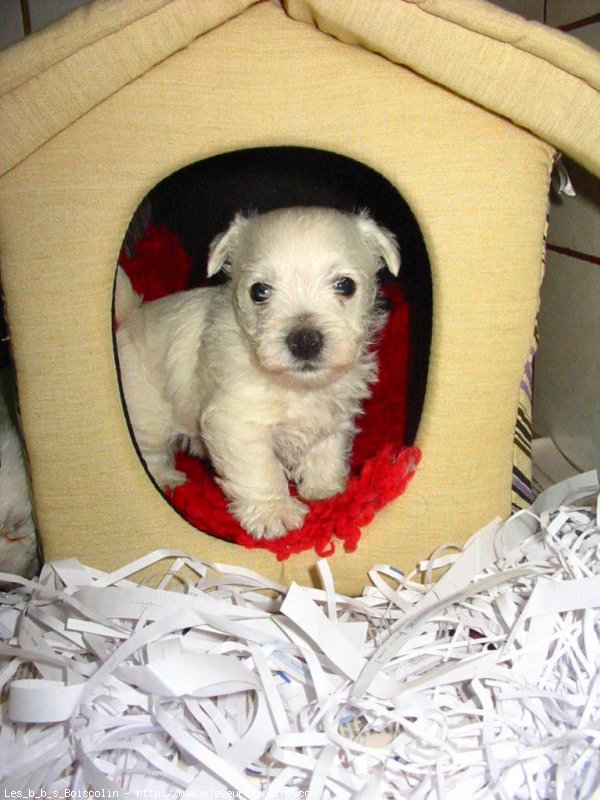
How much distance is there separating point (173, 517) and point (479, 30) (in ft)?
5.04

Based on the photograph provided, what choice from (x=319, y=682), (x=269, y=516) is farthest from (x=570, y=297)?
(x=319, y=682)

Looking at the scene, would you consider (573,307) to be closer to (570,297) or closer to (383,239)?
(570,297)

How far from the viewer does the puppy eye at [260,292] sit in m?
2.03

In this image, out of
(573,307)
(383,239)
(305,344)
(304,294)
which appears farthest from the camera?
(573,307)

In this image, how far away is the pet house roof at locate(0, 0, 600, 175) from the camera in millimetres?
1537

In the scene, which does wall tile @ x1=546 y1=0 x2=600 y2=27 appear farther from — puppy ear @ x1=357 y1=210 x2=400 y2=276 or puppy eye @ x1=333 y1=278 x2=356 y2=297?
puppy eye @ x1=333 y1=278 x2=356 y2=297

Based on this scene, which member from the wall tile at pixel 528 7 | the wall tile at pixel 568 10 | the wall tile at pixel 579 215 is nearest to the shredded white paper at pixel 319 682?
the wall tile at pixel 579 215

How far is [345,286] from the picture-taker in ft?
6.70

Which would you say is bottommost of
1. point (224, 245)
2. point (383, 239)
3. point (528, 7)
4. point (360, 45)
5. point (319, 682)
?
point (319, 682)

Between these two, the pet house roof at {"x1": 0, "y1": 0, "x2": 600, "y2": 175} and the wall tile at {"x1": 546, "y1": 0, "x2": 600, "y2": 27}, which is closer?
the pet house roof at {"x1": 0, "y1": 0, "x2": 600, "y2": 175}

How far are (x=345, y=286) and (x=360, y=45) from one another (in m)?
0.67

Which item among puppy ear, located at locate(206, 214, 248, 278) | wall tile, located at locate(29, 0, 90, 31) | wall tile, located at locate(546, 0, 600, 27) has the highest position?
wall tile, located at locate(546, 0, 600, 27)

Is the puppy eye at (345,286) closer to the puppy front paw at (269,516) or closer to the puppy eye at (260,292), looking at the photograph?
the puppy eye at (260,292)

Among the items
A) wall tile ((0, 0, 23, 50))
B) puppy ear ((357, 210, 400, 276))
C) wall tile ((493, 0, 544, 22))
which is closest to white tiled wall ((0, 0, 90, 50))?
wall tile ((0, 0, 23, 50))
